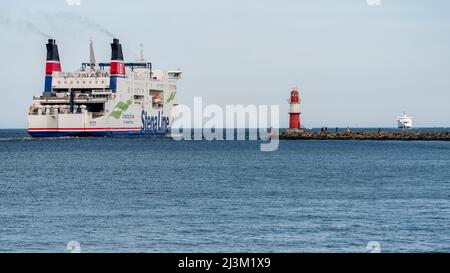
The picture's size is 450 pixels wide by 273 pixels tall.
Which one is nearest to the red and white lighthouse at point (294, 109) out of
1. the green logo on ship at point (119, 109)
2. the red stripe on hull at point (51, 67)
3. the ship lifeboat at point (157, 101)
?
the green logo on ship at point (119, 109)

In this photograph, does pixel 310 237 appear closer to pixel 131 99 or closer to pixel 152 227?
pixel 152 227

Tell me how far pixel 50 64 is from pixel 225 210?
95.3 meters

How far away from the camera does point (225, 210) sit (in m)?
27.9

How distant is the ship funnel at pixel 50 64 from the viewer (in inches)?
4604

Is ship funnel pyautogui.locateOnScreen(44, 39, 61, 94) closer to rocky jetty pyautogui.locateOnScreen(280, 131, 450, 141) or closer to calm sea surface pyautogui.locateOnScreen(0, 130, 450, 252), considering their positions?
rocky jetty pyautogui.locateOnScreen(280, 131, 450, 141)

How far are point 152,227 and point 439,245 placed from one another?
351 inches

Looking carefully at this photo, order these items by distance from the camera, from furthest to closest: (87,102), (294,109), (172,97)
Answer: (172,97)
(87,102)
(294,109)

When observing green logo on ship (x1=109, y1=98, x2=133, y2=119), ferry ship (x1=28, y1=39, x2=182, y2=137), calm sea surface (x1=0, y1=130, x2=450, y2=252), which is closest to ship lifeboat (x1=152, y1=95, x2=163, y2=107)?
ferry ship (x1=28, y1=39, x2=182, y2=137)

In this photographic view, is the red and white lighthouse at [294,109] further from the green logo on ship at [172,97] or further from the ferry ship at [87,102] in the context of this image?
the green logo on ship at [172,97]

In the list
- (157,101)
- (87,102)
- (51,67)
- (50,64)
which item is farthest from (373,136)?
(50,64)

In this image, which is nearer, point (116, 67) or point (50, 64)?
point (116, 67)

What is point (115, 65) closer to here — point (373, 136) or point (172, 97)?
point (172, 97)

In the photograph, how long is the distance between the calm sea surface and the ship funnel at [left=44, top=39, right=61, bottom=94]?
A: 67.0m

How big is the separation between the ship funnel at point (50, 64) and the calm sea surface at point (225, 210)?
66995 millimetres
